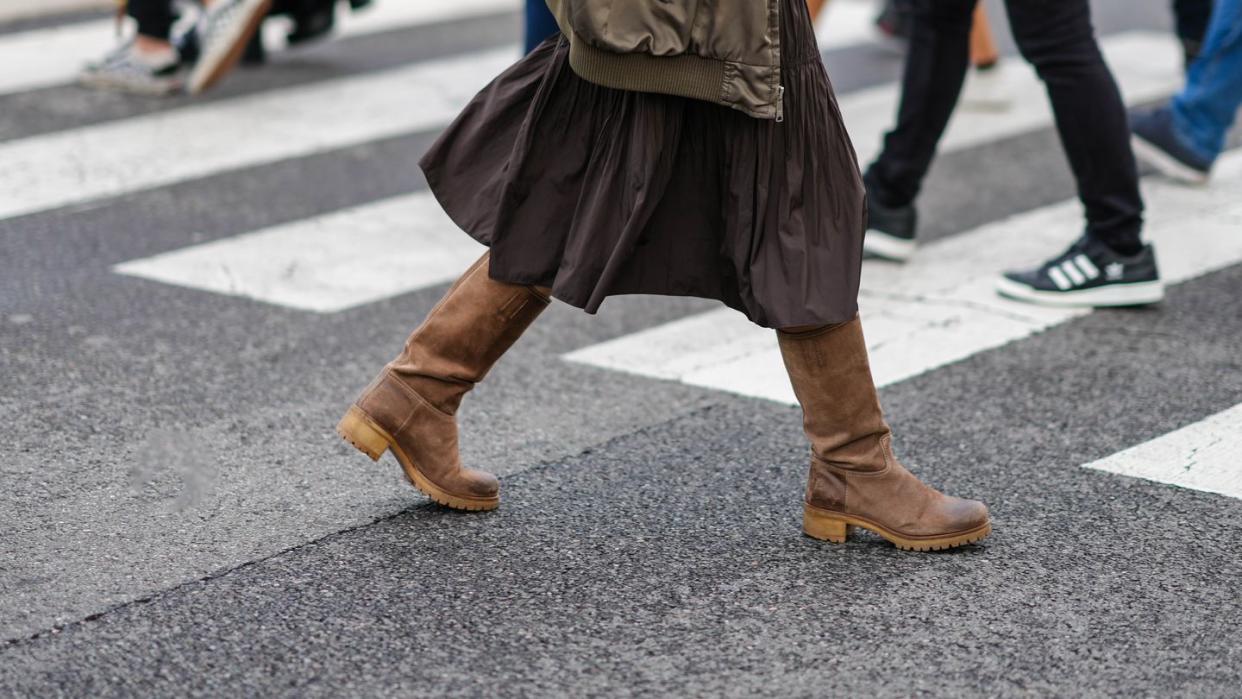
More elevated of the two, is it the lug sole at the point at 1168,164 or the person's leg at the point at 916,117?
the person's leg at the point at 916,117

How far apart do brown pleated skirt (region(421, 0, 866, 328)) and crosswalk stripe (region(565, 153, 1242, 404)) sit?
3.36 feet

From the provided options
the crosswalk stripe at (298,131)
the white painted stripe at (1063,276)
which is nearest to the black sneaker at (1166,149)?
the crosswalk stripe at (298,131)

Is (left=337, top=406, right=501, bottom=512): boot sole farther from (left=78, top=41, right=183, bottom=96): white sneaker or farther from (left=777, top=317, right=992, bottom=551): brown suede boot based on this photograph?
(left=78, top=41, right=183, bottom=96): white sneaker

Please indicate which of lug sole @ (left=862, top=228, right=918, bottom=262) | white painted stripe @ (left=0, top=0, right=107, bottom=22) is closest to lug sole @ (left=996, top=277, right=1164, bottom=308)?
lug sole @ (left=862, top=228, right=918, bottom=262)

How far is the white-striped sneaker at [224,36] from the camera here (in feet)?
21.8

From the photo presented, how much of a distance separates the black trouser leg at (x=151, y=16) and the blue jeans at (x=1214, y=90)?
12.1 feet

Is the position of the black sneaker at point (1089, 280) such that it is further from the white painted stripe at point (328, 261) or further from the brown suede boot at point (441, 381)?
the brown suede boot at point (441, 381)

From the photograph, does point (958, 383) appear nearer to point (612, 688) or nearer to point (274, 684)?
point (612, 688)

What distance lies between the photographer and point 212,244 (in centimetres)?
495

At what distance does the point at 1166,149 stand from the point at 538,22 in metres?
2.06

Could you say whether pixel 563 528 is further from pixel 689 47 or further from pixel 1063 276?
pixel 1063 276

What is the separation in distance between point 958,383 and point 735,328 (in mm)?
633

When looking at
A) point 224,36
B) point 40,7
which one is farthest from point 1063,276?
point 40,7

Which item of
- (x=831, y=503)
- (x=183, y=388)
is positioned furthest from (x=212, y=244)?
(x=831, y=503)
